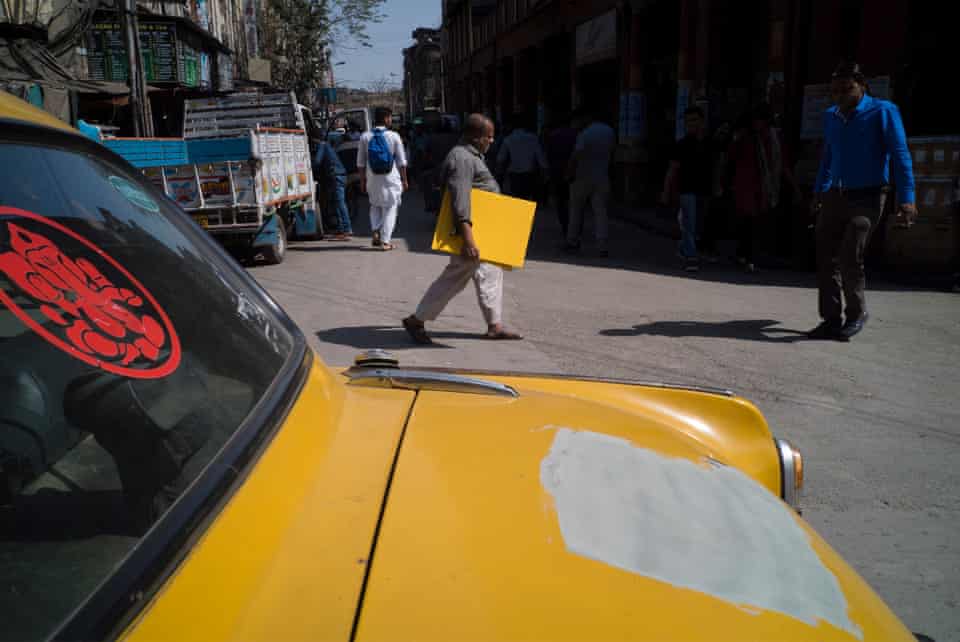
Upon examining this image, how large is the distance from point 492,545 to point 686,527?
0.36 m

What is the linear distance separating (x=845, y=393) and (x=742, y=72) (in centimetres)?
1020

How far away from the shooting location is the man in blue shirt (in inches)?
226

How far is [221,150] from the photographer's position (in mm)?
9328

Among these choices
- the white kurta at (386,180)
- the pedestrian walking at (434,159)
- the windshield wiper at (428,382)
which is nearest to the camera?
the windshield wiper at (428,382)

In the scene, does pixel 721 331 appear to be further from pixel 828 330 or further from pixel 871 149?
pixel 871 149

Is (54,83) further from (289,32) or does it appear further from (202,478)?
(289,32)

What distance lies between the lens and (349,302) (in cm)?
774

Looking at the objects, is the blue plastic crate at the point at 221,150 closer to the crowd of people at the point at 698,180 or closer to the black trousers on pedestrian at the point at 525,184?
the crowd of people at the point at 698,180

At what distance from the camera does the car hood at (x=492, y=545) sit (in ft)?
3.09

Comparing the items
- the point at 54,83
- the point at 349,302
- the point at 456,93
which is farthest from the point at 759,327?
the point at 456,93

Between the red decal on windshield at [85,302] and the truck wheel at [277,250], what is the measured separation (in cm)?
910

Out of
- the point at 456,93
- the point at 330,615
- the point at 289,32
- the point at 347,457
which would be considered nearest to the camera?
the point at 330,615

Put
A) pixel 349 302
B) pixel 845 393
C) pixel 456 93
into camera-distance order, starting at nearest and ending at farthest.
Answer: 1. pixel 845 393
2. pixel 349 302
3. pixel 456 93

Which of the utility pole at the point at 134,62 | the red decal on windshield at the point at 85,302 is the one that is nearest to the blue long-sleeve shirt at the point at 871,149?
the red decal on windshield at the point at 85,302
